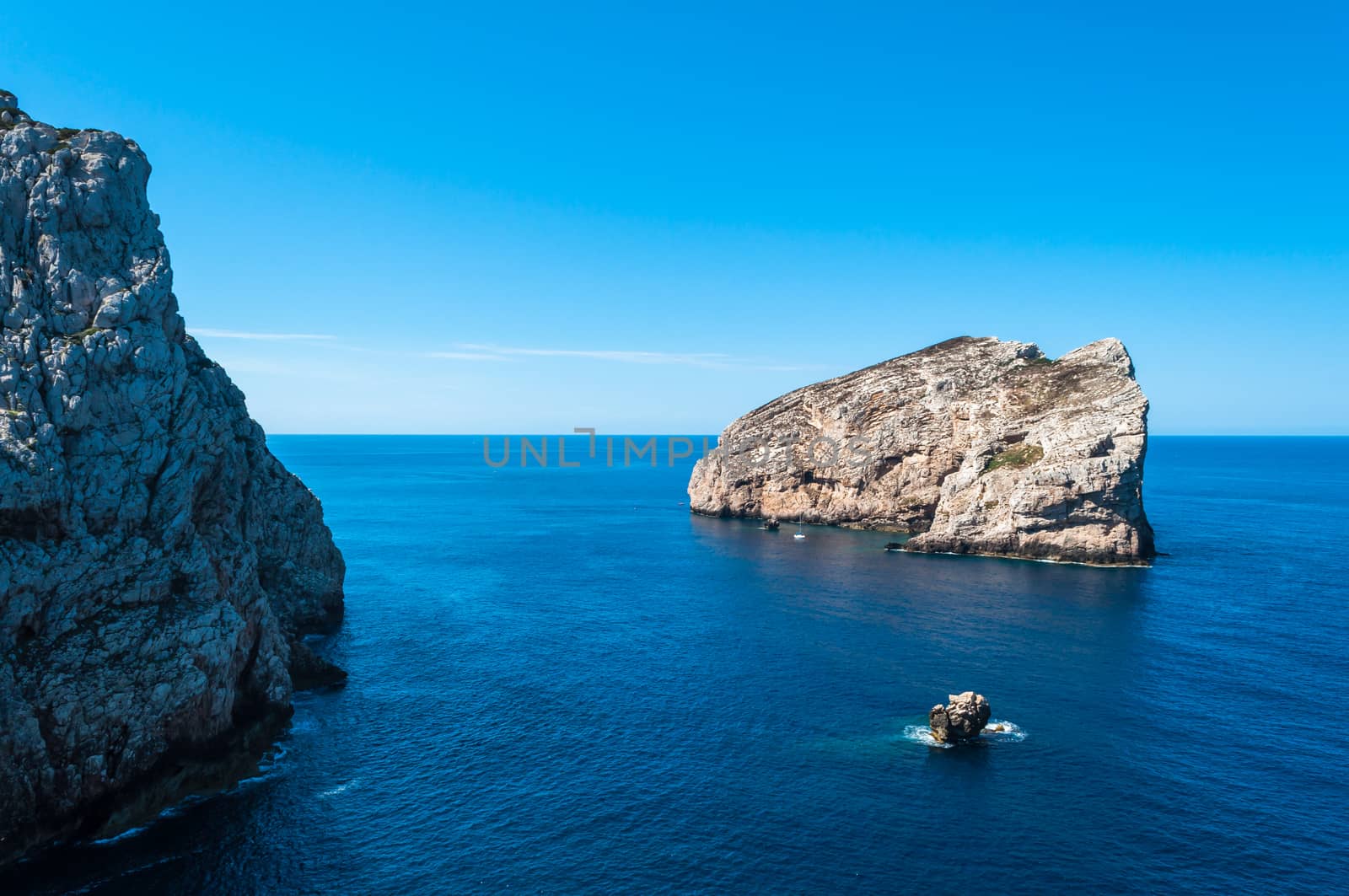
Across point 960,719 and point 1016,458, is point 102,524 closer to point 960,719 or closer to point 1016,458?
point 960,719

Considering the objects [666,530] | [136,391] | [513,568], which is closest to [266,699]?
[136,391]

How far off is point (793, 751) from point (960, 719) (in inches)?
537

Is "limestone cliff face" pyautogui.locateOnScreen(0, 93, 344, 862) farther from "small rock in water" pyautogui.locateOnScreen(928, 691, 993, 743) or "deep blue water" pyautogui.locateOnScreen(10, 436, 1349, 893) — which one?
"small rock in water" pyautogui.locateOnScreen(928, 691, 993, 743)

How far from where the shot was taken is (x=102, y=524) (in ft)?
172

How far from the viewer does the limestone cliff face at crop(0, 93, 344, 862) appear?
1874 inches

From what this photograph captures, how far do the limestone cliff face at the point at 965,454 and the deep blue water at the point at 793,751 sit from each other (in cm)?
1702

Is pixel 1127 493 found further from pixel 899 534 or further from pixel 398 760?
pixel 398 760

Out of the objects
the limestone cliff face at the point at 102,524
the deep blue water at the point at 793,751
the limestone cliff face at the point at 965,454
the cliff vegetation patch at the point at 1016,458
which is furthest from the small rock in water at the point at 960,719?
the cliff vegetation patch at the point at 1016,458

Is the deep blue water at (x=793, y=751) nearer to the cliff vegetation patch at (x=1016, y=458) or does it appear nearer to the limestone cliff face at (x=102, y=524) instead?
the limestone cliff face at (x=102, y=524)

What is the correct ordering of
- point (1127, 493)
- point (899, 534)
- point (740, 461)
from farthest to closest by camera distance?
point (740, 461)
point (899, 534)
point (1127, 493)

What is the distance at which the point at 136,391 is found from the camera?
5522cm

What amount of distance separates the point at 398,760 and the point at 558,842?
1786cm

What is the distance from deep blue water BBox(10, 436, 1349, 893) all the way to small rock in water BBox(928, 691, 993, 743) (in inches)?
Result: 54.1

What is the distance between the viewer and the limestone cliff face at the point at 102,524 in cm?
4759
